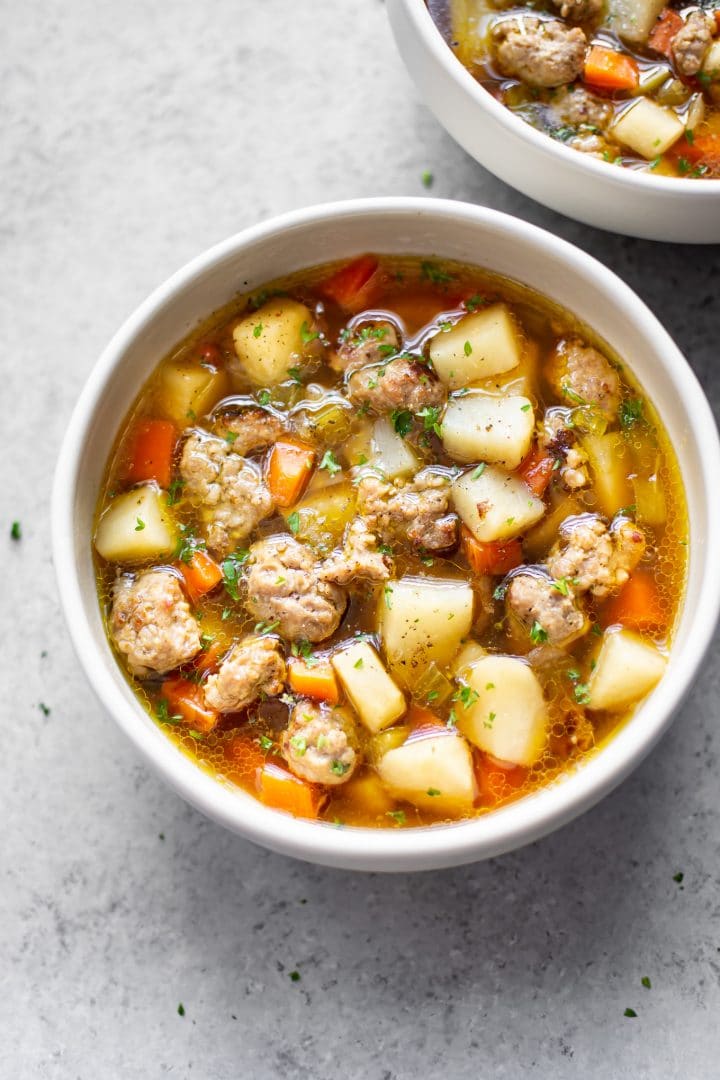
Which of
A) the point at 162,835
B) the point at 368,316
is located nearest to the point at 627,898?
the point at 162,835

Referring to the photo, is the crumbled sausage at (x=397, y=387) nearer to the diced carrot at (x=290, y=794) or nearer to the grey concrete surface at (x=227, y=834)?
the grey concrete surface at (x=227, y=834)

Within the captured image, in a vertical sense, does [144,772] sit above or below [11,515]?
below

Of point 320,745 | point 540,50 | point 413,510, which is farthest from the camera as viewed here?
point 540,50

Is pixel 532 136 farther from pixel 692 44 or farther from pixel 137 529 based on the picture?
pixel 137 529

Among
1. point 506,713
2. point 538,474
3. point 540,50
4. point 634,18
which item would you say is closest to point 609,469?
point 538,474

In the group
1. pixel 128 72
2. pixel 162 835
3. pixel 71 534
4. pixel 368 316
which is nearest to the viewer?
pixel 71 534

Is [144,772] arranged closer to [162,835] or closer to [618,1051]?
[162,835]

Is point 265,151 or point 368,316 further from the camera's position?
point 265,151
